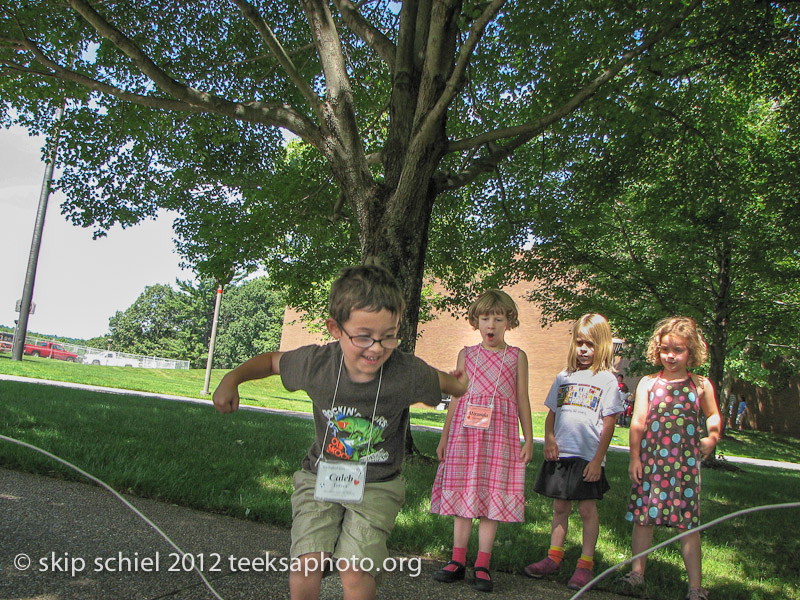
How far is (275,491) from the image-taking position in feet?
16.2

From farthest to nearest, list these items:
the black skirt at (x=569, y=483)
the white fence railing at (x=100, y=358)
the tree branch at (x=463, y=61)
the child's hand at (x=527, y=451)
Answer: the white fence railing at (x=100, y=358) < the tree branch at (x=463, y=61) < the black skirt at (x=569, y=483) < the child's hand at (x=527, y=451)

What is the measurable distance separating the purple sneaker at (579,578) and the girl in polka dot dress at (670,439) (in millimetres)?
212

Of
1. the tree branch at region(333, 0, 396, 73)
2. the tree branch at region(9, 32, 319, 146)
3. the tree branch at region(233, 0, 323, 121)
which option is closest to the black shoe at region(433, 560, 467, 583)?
the tree branch at region(9, 32, 319, 146)

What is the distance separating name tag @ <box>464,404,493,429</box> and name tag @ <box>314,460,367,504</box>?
143 cm

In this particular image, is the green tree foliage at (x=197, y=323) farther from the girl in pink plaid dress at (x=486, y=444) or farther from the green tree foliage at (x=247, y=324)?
the girl in pink plaid dress at (x=486, y=444)

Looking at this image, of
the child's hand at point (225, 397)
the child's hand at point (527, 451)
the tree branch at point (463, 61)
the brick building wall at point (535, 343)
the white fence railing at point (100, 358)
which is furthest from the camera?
the white fence railing at point (100, 358)

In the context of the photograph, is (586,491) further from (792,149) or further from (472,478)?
(792,149)

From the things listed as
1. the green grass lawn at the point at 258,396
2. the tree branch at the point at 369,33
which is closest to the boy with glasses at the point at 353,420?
the tree branch at the point at 369,33

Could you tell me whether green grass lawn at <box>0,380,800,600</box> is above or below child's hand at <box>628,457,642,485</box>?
below

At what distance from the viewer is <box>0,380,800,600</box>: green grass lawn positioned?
4078mm

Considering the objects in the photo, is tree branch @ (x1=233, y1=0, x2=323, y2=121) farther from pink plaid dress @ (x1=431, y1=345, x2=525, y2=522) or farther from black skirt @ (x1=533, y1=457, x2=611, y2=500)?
black skirt @ (x1=533, y1=457, x2=611, y2=500)

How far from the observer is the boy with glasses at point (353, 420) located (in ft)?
7.63

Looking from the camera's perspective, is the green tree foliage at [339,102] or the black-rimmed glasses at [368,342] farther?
the green tree foliage at [339,102]

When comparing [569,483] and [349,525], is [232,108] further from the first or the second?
[349,525]
